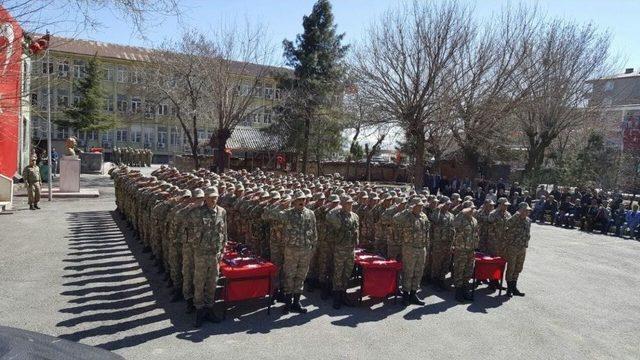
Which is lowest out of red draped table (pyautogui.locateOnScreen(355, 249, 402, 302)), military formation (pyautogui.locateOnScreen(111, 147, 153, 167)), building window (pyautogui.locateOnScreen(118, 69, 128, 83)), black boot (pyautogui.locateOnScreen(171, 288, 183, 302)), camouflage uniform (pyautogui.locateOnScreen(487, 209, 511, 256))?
black boot (pyautogui.locateOnScreen(171, 288, 183, 302))

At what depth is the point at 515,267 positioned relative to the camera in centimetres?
969

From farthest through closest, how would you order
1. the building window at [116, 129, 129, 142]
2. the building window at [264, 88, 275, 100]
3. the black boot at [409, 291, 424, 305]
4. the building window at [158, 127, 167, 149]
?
the building window at [158, 127, 167, 149] → the building window at [116, 129, 129, 142] → the building window at [264, 88, 275, 100] → the black boot at [409, 291, 424, 305]

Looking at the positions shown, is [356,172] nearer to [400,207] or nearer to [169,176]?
[169,176]

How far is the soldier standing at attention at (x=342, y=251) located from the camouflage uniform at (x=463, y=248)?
6.68 ft

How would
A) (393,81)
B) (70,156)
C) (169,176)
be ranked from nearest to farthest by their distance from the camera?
(169,176) → (70,156) → (393,81)

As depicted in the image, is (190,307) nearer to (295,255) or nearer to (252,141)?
(295,255)

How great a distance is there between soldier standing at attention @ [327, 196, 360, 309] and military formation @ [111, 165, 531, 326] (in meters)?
0.02

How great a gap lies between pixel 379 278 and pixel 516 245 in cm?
311

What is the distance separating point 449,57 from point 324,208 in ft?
51.1

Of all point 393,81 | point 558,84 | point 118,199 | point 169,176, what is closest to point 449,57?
point 393,81

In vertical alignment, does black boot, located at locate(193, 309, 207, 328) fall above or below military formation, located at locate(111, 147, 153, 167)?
below

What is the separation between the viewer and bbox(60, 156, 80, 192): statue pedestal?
21078 mm

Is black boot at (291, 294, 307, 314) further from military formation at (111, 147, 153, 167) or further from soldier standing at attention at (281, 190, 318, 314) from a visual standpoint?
military formation at (111, 147, 153, 167)

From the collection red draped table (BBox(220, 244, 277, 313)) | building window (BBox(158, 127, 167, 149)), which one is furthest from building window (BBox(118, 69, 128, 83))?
red draped table (BBox(220, 244, 277, 313))
